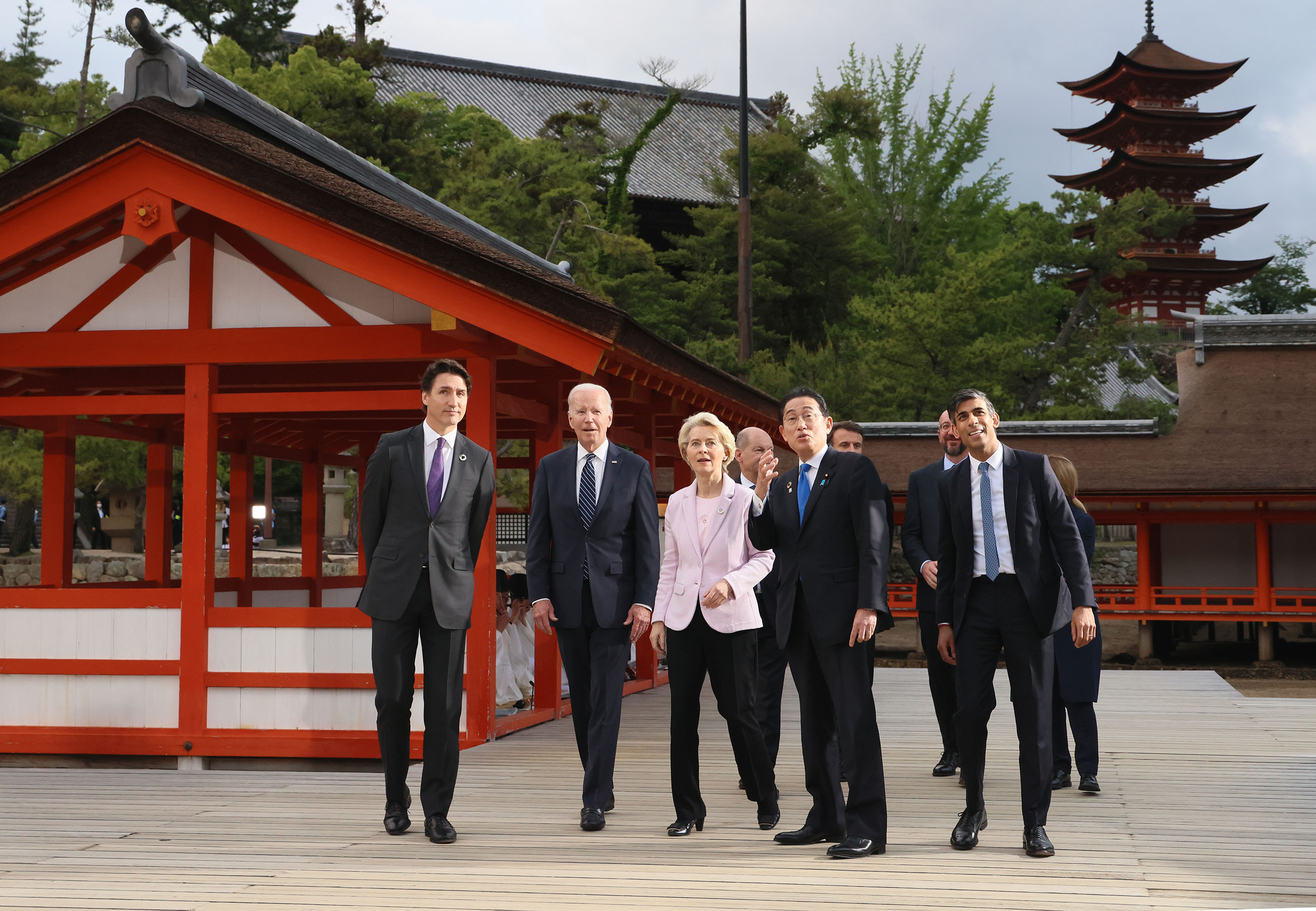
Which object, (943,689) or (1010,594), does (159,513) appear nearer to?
(943,689)

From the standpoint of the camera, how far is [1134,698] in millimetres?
9758

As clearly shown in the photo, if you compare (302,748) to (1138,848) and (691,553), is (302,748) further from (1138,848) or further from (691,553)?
(1138,848)

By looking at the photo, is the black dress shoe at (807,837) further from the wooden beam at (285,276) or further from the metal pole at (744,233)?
the metal pole at (744,233)

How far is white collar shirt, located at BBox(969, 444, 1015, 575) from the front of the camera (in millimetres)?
4730

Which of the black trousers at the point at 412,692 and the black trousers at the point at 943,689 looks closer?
the black trousers at the point at 412,692

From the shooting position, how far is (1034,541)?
4703 mm

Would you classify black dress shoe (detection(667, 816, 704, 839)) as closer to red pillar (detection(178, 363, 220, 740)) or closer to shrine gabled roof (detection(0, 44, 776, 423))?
shrine gabled roof (detection(0, 44, 776, 423))

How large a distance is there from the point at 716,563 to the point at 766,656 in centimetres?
124

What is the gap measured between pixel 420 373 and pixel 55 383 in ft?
8.55

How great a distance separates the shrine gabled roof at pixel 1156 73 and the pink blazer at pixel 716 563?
43.3m

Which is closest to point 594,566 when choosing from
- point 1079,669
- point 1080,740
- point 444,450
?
point 444,450

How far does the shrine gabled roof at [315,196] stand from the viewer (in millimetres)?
6477

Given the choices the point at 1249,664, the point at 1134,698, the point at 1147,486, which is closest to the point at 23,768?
the point at 1134,698

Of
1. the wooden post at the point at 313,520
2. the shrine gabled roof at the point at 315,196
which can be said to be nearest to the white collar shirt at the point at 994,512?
the shrine gabled roof at the point at 315,196
